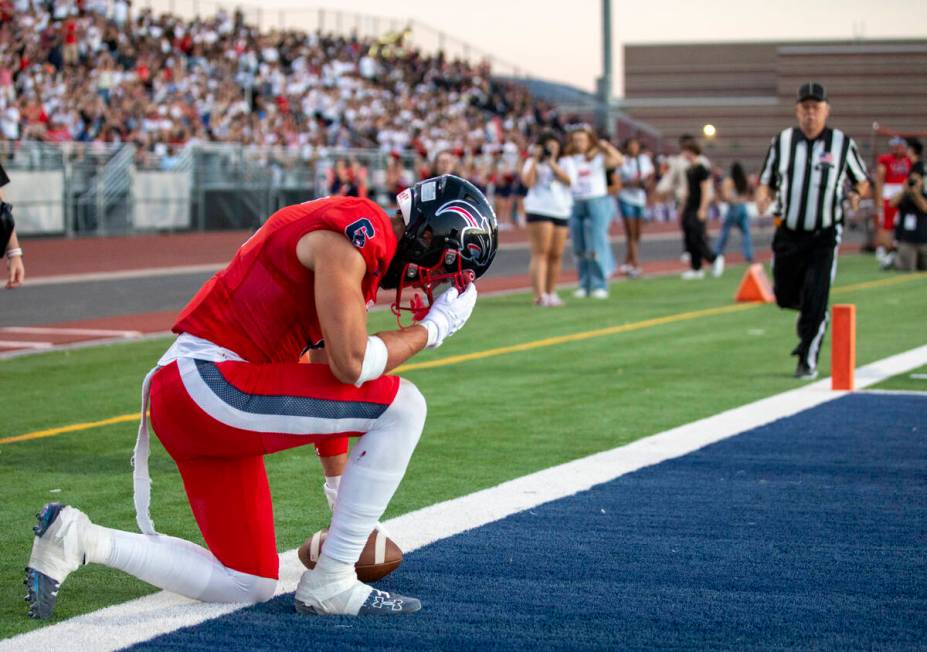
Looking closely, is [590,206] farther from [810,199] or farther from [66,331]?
[810,199]

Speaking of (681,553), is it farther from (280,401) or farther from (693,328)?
(693,328)

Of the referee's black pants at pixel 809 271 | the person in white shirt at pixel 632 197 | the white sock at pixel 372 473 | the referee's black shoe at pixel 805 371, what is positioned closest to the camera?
the white sock at pixel 372 473

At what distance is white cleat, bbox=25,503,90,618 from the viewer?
4316 mm

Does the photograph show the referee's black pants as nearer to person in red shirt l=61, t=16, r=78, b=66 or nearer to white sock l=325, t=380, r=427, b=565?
white sock l=325, t=380, r=427, b=565

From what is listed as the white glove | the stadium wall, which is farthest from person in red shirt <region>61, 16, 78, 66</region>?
the stadium wall

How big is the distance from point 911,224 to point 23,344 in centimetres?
1359

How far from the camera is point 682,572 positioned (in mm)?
5043

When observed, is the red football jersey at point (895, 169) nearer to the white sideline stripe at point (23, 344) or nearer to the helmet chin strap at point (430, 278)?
the white sideline stripe at point (23, 344)

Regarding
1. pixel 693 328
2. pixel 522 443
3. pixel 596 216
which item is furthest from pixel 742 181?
pixel 522 443

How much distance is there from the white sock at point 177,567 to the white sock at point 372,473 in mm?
292

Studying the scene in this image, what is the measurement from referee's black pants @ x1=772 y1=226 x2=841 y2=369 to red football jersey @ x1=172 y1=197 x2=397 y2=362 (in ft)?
19.9

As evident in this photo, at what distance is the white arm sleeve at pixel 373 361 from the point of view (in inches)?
170

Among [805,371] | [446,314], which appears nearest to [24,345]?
[805,371]

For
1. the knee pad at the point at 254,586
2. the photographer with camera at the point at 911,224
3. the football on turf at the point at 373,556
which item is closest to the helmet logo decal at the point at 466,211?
the football on turf at the point at 373,556
